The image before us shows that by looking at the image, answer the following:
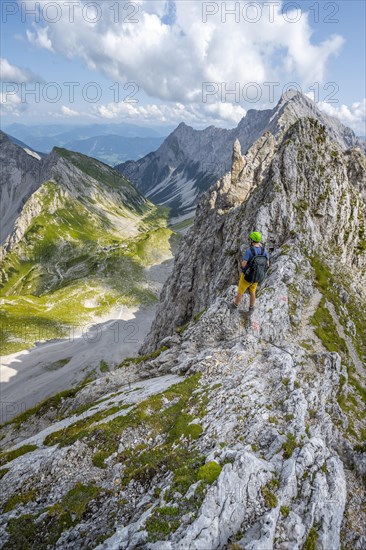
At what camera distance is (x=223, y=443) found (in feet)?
51.5

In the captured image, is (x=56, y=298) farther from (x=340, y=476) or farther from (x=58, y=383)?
(x=340, y=476)

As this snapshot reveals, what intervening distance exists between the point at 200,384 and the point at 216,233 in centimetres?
5624

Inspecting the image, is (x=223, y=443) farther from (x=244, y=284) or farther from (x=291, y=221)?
(x=291, y=221)

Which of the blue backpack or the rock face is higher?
the blue backpack

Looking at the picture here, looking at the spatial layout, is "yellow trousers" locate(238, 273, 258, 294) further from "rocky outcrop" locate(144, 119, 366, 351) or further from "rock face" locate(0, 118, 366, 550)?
"rocky outcrop" locate(144, 119, 366, 351)

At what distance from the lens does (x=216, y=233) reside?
75.8 m

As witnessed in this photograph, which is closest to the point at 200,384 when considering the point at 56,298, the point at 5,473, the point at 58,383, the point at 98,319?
the point at 5,473

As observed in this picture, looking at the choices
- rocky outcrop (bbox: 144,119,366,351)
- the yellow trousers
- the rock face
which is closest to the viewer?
the rock face

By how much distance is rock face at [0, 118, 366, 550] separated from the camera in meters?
12.3

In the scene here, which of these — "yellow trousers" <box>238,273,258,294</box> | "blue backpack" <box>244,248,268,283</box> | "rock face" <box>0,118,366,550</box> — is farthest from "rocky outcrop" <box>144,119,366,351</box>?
"blue backpack" <box>244,248,268,283</box>

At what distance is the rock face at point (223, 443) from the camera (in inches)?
484

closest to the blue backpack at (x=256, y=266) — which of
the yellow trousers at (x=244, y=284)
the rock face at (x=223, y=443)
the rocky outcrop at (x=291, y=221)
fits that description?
the yellow trousers at (x=244, y=284)

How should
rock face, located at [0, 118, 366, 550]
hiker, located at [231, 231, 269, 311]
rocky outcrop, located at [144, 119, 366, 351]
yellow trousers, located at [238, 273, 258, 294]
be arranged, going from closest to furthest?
rock face, located at [0, 118, 366, 550] < hiker, located at [231, 231, 269, 311] < yellow trousers, located at [238, 273, 258, 294] < rocky outcrop, located at [144, 119, 366, 351]

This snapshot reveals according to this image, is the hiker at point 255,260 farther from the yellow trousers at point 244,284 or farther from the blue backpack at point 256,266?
the yellow trousers at point 244,284
